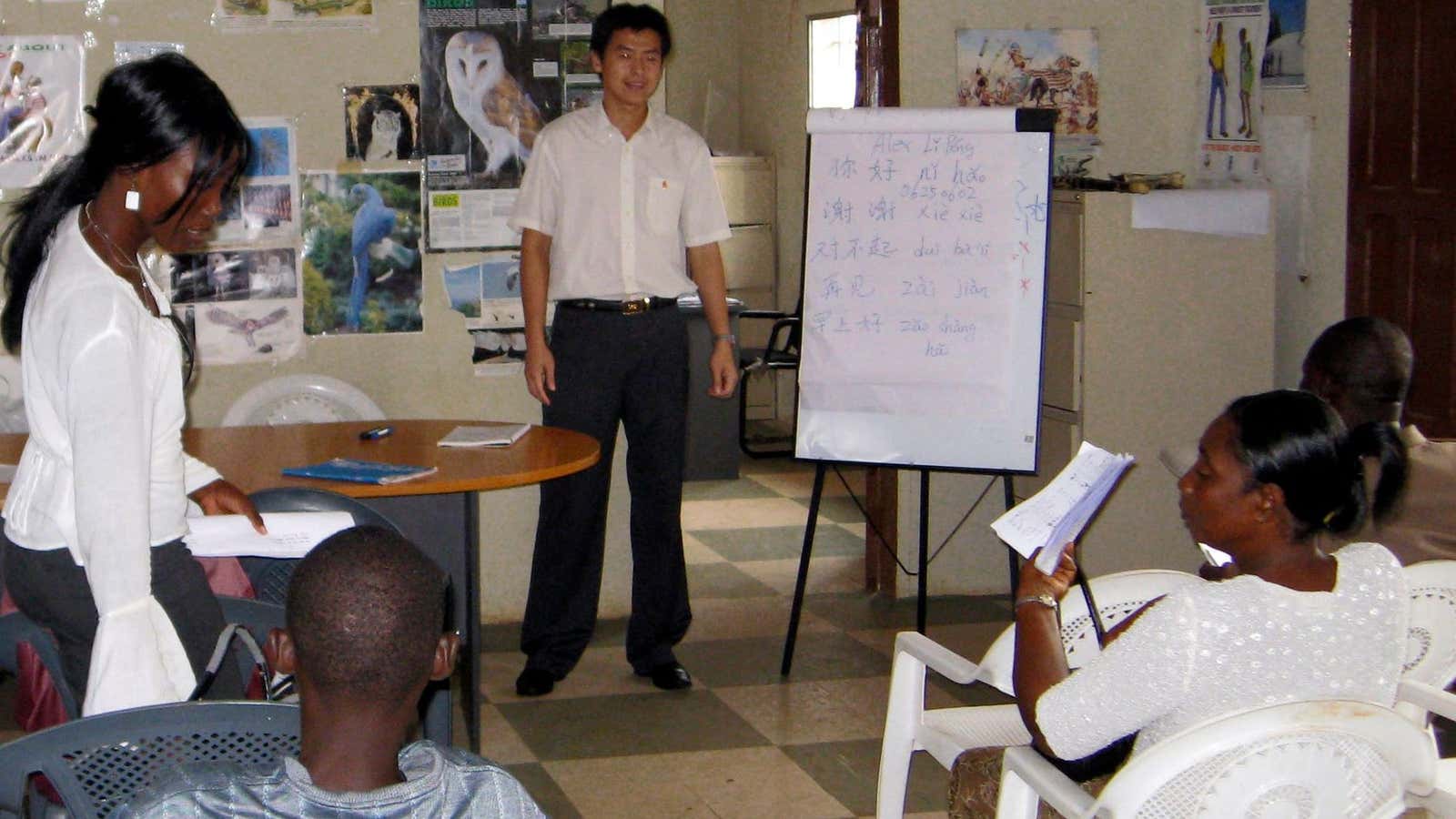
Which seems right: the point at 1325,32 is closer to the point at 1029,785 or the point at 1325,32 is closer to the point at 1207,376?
the point at 1207,376

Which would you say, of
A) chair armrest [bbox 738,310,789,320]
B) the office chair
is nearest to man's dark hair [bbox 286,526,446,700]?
the office chair

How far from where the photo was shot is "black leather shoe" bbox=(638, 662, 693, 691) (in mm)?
4238

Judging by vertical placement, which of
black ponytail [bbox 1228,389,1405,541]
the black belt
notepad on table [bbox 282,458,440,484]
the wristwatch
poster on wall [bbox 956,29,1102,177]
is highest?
poster on wall [bbox 956,29,1102,177]

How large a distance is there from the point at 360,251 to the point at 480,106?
21.5 inches

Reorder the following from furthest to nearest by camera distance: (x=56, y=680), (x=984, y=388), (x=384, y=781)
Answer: (x=984, y=388) → (x=56, y=680) → (x=384, y=781)

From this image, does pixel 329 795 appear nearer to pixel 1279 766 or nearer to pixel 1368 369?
pixel 1279 766

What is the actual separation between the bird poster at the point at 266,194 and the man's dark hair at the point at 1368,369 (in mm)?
2842

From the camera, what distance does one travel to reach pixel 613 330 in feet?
13.5

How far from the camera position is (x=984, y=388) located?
411 centimetres

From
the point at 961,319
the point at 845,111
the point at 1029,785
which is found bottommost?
the point at 1029,785

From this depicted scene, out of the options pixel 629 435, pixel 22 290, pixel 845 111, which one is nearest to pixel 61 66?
pixel 629 435

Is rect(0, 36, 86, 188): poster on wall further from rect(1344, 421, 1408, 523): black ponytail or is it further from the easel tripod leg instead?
rect(1344, 421, 1408, 523): black ponytail

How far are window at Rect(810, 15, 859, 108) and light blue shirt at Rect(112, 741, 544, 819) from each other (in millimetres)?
7183

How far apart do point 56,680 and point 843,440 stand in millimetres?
2314
